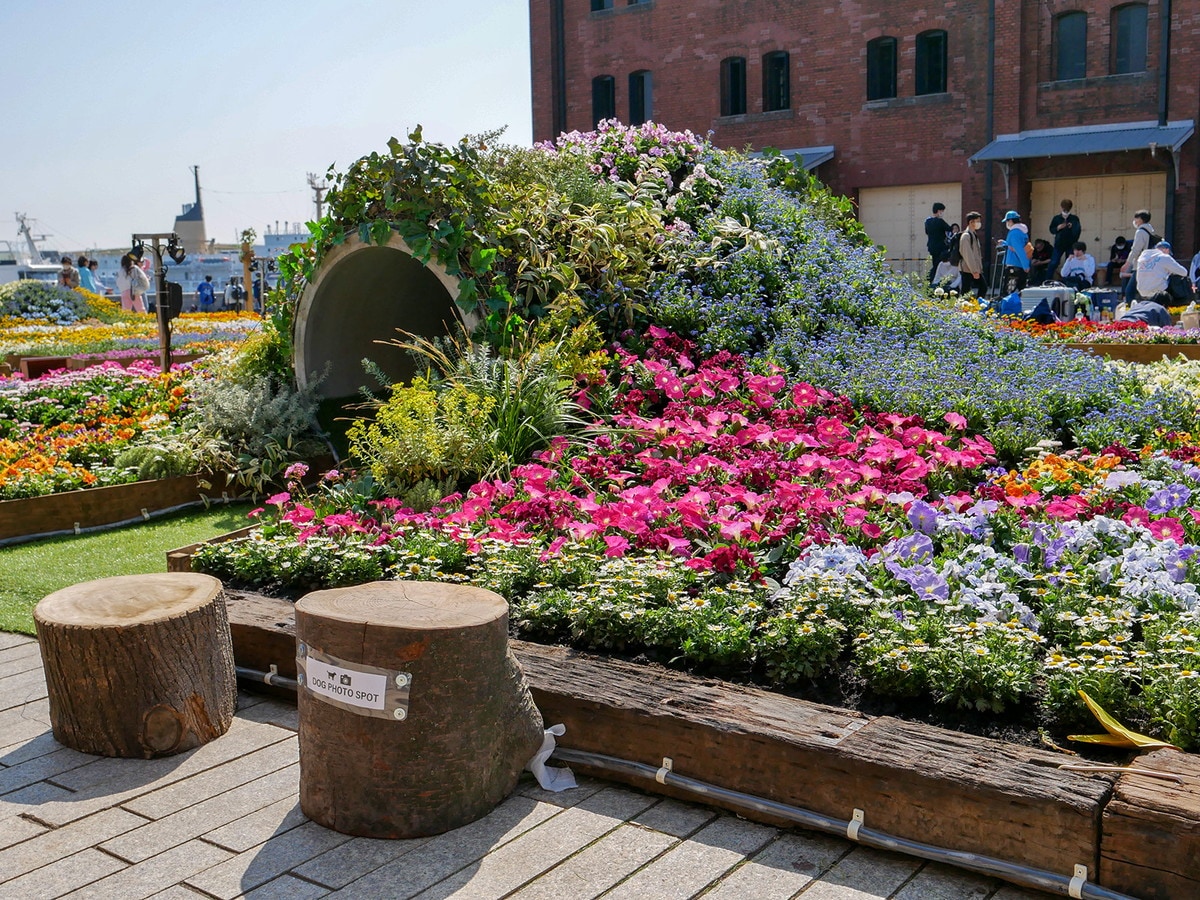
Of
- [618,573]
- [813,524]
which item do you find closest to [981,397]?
[813,524]

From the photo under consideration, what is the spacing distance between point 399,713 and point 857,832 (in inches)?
51.3

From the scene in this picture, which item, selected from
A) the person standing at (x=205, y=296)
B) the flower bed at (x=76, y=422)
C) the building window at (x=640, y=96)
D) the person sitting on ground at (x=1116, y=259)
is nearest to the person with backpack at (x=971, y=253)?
the person sitting on ground at (x=1116, y=259)

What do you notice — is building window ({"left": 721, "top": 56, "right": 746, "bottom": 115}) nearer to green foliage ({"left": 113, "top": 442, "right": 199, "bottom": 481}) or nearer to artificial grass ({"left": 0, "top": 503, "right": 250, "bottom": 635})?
green foliage ({"left": 113, "top": 442, "right": 199, "bottom": 481})

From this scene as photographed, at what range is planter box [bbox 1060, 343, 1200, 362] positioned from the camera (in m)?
11.0

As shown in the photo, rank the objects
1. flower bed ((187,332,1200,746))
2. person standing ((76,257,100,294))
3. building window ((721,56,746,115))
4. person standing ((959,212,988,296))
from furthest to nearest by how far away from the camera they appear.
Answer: building window ((721,56,746,115)) → person standing ((76,257,100,294)) → person standing ((959,212,988,296)) → flower bed ((187,332,1200,746))

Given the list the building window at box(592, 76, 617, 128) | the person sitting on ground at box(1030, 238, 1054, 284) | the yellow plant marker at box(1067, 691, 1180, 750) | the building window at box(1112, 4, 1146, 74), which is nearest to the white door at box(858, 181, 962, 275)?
the building window at box(1112, 4, 1146, 74)

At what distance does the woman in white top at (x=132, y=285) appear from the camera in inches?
837

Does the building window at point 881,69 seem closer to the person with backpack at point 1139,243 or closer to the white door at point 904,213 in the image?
the white door at point 904,213

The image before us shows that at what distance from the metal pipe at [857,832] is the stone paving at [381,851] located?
58mm

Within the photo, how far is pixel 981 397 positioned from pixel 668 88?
25.6 meters

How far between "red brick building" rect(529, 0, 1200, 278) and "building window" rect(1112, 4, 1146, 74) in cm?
3

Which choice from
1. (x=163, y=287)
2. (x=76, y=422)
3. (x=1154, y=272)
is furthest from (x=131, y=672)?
(x=1154, y=272)

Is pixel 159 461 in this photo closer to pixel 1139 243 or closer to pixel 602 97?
pixel 1139 243

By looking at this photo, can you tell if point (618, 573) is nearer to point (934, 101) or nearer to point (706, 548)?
point (706, 548)
